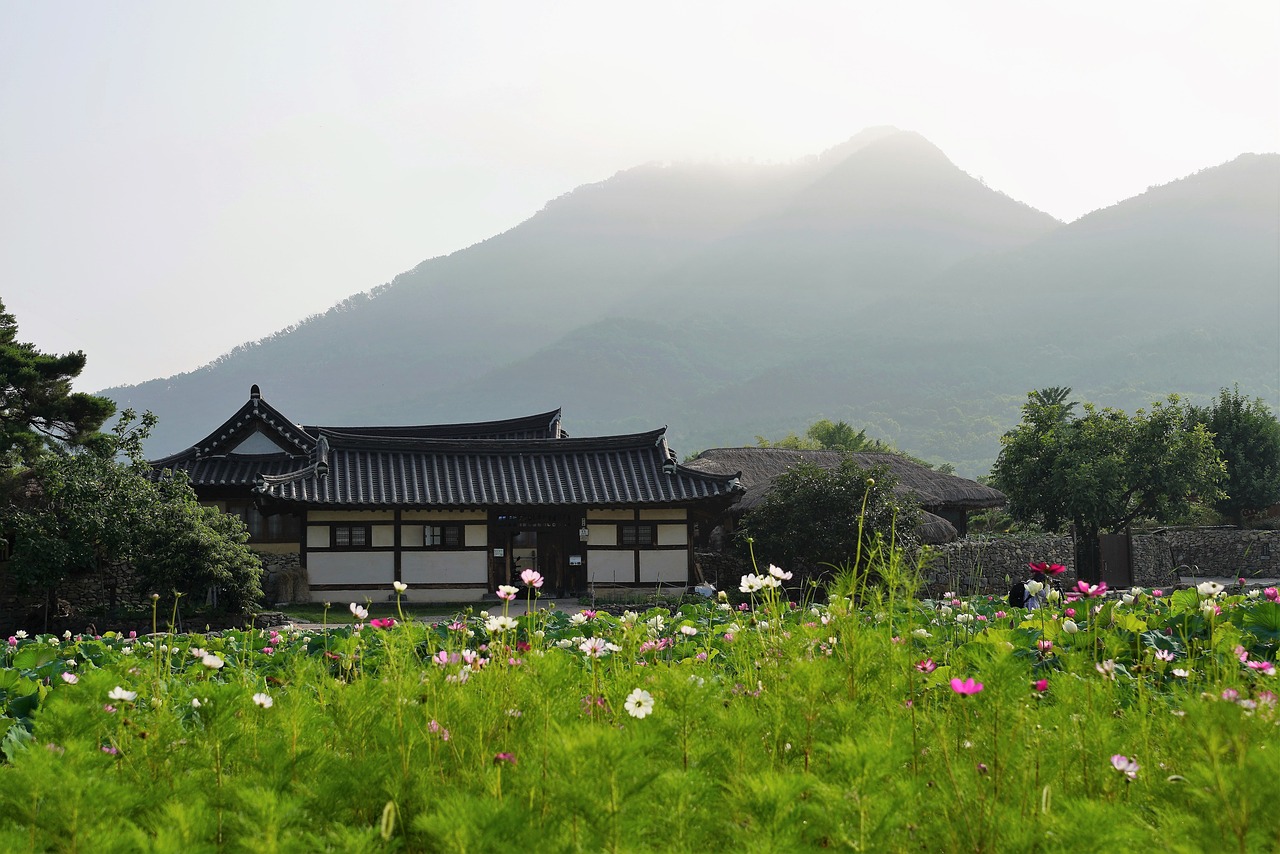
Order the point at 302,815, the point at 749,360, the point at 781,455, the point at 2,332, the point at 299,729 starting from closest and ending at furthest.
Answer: the point at 302,815
the point at 299,729
the point at 2,332
the point at 781,455
the point at 749,360

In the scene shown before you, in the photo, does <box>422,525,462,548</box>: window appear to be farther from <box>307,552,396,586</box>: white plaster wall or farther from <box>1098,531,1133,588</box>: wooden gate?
<box>1098,531,1133,588</box>: wooden gate

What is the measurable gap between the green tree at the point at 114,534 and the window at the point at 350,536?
3942mm

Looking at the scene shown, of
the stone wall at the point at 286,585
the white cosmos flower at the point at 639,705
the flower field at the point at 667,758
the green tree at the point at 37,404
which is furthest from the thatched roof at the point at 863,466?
the white cosmos flower at the point at 639,705

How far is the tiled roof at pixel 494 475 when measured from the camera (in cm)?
2234

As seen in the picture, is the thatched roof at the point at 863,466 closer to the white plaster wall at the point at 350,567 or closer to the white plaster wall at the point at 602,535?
the white plaster wall at the point at 602,535

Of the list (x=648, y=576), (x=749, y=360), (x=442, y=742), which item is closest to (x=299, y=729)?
(x=442, y=742)

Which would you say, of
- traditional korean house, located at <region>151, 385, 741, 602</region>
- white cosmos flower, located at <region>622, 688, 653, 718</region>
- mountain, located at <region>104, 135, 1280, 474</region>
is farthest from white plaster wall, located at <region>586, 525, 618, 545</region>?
mountain, located at <region>104, 135, 1280, 474</region>

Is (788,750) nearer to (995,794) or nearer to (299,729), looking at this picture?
(995,794)

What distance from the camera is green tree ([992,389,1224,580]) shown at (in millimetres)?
26328

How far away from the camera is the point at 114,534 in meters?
17.5

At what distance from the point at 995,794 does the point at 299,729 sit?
6.04 ft

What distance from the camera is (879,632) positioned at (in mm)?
3465

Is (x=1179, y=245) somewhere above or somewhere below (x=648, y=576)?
above

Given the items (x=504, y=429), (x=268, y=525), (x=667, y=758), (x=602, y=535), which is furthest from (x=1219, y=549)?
(x=667, y=758)
